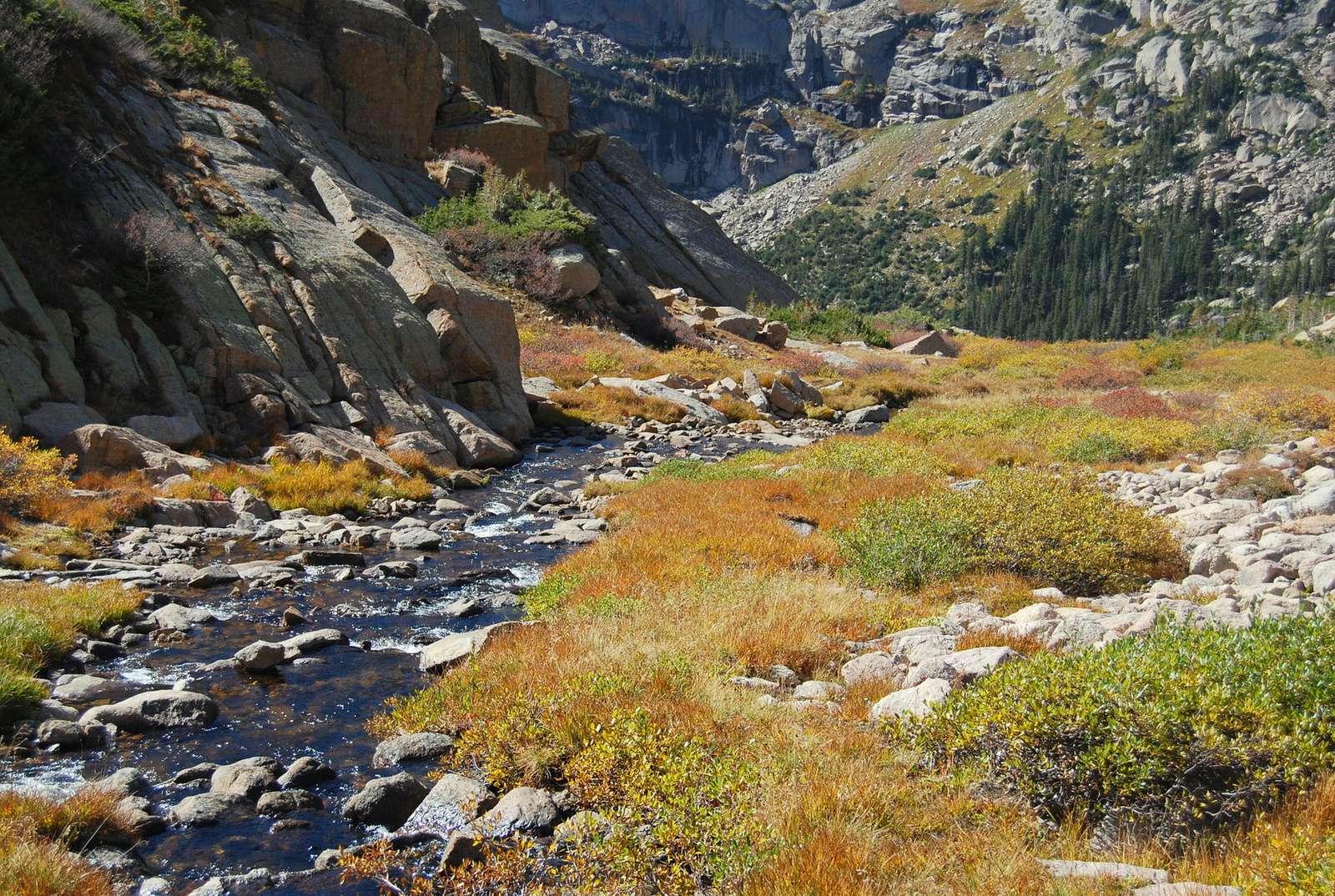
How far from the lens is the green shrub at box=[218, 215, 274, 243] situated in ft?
58.5

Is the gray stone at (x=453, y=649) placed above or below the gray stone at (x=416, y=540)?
above

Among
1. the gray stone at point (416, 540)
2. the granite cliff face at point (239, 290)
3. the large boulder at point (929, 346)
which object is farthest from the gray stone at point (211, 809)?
the large boulder at point (929, 346)

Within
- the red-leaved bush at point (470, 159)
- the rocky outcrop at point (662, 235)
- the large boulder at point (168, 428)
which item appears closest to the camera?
the large boulder at point (168, 428)

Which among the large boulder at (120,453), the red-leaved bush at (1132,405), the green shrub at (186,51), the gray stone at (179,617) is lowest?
the red-leaved bush at (1132,405)

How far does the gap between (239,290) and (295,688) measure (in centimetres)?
1226

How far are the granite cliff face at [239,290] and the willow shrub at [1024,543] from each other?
11.2 metres

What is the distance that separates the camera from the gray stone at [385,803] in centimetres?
534

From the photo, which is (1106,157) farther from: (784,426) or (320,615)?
(320,615)

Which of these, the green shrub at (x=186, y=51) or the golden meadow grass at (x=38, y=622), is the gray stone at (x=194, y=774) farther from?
the green shrub at (x=186, y=51)

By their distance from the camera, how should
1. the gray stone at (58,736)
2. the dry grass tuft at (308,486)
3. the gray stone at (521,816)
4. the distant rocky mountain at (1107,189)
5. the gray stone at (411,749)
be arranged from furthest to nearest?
the distant rocky mountain at (1107,189) < the dry grass tuft at (308,486) < the gray stone at (411,749) < the gray stone at (58,736) < the gray stone at (521,816)

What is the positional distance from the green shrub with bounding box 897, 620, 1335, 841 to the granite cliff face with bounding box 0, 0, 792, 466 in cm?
1363

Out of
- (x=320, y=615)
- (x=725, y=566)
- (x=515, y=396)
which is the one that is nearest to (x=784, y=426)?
(x=515, y=396)

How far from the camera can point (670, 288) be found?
47.2 meters

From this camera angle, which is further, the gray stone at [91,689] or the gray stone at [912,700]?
the gray stone at [91,689]
